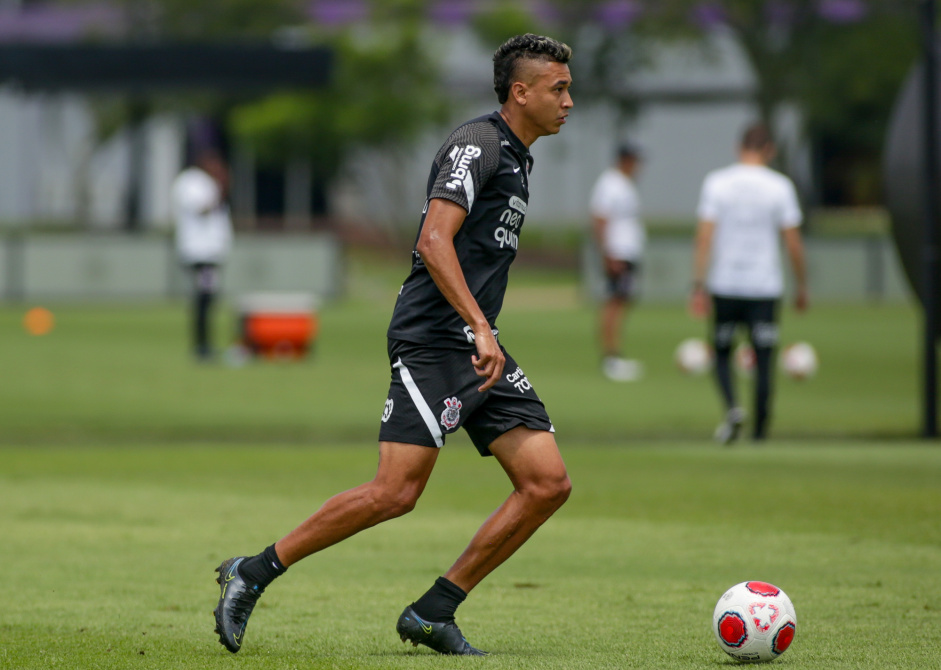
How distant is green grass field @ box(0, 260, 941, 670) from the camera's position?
17.8 feet

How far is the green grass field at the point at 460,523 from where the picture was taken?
543cm

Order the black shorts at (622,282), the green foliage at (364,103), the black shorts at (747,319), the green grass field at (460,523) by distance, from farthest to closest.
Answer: the green foliage at (364,103), the black shorts at (622,282), the black shorts at (747,319), the green grass field at (460,523)

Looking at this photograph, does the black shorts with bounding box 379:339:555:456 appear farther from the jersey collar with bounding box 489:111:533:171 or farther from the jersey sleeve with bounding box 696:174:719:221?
the jersey sleeve with bounding box 696:174:719:221

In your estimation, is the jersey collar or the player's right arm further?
the player's right arm

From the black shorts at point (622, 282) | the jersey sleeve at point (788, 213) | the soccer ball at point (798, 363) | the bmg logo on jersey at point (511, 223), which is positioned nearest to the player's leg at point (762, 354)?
the jersey sleeve at point (788, 213)

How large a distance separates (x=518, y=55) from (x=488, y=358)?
115cm

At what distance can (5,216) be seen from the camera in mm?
60125

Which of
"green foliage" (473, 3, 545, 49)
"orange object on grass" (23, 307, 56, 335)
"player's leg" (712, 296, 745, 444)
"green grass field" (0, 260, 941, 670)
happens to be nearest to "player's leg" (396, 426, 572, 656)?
"green grass field" (0, 260, 941, 670)

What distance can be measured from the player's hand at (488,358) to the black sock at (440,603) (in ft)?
2.46

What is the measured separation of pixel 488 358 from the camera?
16.4ft

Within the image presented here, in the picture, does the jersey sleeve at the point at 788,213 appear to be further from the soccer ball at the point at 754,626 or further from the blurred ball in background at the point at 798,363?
the soccer ball at the point at 754,626

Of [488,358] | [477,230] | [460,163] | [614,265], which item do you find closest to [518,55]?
[460,163]

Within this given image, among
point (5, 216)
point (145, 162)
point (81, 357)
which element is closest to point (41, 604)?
point (81, 357)

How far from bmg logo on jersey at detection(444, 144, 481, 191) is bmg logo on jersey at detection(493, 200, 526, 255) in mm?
258
